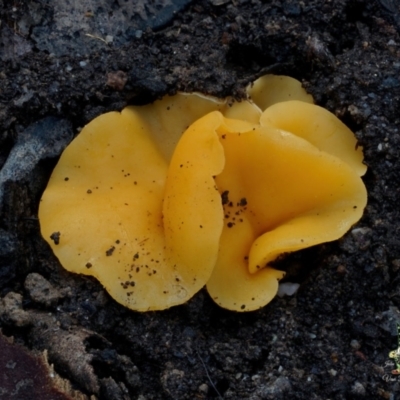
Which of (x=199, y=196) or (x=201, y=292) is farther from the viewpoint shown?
(x=201, y=292)

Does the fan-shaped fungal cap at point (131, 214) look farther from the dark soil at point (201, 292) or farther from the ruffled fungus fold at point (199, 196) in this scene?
the dark soil at point (201, 292)

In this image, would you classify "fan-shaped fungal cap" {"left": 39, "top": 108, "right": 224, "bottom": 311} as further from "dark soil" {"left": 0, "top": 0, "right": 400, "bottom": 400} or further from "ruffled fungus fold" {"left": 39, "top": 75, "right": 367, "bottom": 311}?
"dark soil" {"left": 0, "top": 0, "right": 400, "bottom": 400}

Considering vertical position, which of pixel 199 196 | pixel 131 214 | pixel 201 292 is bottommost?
pixel 201 292

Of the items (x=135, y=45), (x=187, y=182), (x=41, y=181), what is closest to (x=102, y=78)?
(x=135, y=45)

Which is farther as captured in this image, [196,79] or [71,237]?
[196,79]

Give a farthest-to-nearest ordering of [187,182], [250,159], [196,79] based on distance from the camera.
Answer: [196,79] < [250,159] < [187,182]

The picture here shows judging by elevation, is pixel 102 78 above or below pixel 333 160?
above

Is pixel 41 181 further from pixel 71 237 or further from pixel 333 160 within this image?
pixel 333 160
